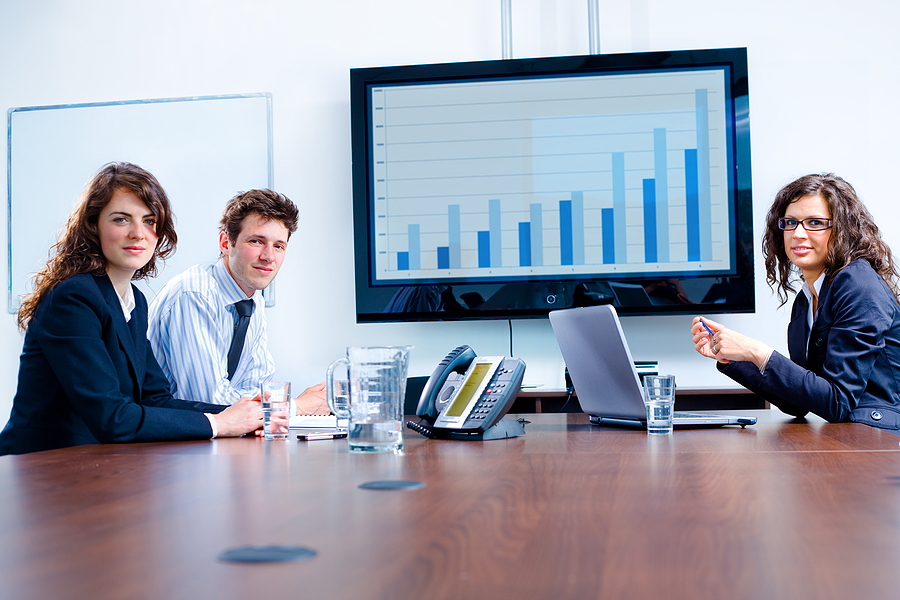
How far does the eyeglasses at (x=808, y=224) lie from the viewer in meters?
2.31

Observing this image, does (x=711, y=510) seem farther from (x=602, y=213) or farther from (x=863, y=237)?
(x=602, y=213)

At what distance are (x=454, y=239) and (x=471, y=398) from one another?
1.86 meters

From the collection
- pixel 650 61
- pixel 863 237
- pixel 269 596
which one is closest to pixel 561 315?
pixel 863 237

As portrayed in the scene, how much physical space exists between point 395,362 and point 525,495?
Answer: 50cm

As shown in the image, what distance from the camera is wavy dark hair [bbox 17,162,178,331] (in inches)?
74.9

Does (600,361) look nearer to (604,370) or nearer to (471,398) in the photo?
(604,370)

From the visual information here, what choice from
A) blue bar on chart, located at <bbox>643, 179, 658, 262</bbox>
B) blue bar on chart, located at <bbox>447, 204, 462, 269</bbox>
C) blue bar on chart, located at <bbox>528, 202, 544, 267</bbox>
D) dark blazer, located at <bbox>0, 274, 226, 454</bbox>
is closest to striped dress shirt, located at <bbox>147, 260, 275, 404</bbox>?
dark blazer, located at <bbox>0, 274, 226, 454</bbox>

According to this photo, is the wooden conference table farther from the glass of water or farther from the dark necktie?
the dark necktie

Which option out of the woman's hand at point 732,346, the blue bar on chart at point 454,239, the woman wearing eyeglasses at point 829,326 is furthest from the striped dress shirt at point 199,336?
the woman wearing eyeglasses at point 829,326

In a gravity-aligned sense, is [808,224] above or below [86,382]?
above

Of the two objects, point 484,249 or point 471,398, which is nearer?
point 471,398

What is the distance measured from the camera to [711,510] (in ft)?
2.47

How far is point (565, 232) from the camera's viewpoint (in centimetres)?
330

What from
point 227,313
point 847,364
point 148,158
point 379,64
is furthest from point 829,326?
point 148,158
